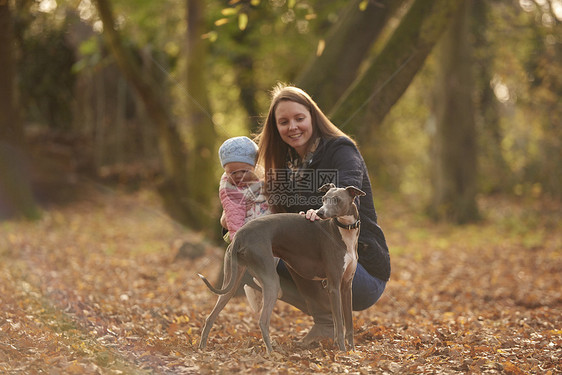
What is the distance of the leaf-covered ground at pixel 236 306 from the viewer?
397cm

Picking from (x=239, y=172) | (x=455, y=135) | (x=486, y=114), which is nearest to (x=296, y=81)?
(x=239, y=172)

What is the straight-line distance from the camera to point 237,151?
4199 millimetres

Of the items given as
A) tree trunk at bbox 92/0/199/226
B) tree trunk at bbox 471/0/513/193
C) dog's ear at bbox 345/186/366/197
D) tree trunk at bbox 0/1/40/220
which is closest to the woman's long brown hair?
dog's ear at bbox 345/186/366/197

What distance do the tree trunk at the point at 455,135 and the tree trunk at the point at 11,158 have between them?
9394 millimetres

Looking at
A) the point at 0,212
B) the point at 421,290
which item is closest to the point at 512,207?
the point at 421,290

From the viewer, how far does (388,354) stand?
4223mm

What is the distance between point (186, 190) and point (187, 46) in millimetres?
2756

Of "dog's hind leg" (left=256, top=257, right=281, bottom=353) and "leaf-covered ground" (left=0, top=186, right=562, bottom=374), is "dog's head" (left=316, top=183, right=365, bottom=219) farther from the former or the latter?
"leaf-covered ground" (left=0, top=186, right=562, bottom=374)

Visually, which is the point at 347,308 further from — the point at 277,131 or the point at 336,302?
the point at 277,131

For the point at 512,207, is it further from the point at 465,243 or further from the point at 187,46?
the point at 187,46

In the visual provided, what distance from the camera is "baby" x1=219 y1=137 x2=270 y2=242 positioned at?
165 inches

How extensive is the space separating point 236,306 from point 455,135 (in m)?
9.17

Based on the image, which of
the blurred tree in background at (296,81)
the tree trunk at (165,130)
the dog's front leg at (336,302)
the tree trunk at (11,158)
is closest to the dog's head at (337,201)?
the dog's front leg at (336,302)

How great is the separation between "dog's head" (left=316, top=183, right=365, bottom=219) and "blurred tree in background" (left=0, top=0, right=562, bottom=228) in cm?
201
